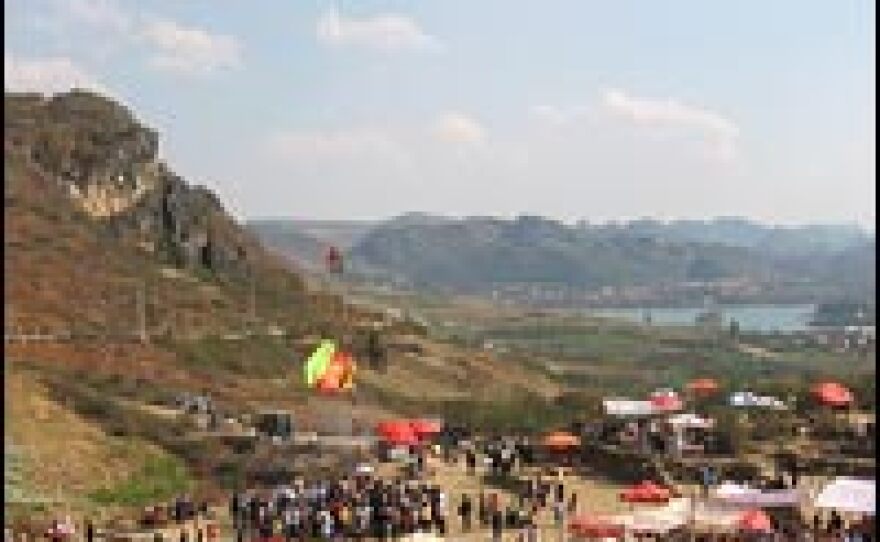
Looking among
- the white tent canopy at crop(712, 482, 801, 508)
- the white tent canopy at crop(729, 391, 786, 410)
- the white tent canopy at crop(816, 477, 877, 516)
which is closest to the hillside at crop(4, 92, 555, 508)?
the white tent canopy at crop(729, 391, 786, 410)

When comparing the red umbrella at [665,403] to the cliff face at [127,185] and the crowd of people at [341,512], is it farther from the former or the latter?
the cliff face at [127,185]

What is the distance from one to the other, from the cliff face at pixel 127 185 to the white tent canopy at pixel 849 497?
324ft

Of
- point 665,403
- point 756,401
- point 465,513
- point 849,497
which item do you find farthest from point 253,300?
point 849,497

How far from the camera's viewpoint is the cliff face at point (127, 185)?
142 meters

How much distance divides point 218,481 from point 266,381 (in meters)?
36.3

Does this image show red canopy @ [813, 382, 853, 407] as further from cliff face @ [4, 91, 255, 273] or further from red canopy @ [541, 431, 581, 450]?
cliff face @ [4, 91, 255, 273]

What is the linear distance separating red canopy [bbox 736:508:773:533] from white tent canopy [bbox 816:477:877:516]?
1988mm

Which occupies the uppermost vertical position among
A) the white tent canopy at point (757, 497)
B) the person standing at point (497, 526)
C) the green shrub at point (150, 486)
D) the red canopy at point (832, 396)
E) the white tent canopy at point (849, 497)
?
the red canopy at point (832, 396)

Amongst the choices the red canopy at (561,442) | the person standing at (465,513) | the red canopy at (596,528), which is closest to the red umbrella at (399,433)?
the red canopy at (561,442)

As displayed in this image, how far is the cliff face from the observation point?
468ft

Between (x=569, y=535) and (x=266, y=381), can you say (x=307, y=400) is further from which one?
(x=569, y=535)

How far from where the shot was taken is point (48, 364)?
87.5 m

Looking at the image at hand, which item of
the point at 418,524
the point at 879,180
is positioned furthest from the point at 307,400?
the point at 879,180

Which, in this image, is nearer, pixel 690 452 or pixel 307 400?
pixel 690 452
